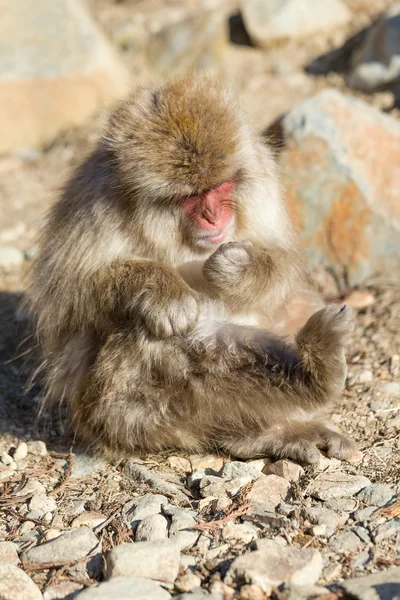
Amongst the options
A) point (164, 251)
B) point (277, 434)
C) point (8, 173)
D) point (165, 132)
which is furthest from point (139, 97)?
point (8, 173)

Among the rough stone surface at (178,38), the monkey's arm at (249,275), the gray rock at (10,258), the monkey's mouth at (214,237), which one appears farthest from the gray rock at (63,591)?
the rough stone surface at (178,38)

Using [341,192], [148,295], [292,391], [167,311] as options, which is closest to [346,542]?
[292,391]

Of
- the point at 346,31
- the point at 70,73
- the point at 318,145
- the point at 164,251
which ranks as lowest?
the point at 164,251

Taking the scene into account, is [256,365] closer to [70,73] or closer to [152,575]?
[152,575]

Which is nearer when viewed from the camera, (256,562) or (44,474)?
(256,562)

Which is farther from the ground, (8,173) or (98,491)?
(8,173)

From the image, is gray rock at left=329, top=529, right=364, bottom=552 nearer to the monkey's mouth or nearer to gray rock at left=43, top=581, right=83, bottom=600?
gray rock at left=43, top=581, right=83, bottom=600

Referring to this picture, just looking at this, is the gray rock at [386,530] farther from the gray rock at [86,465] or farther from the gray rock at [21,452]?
the gray rock at [21,452]
